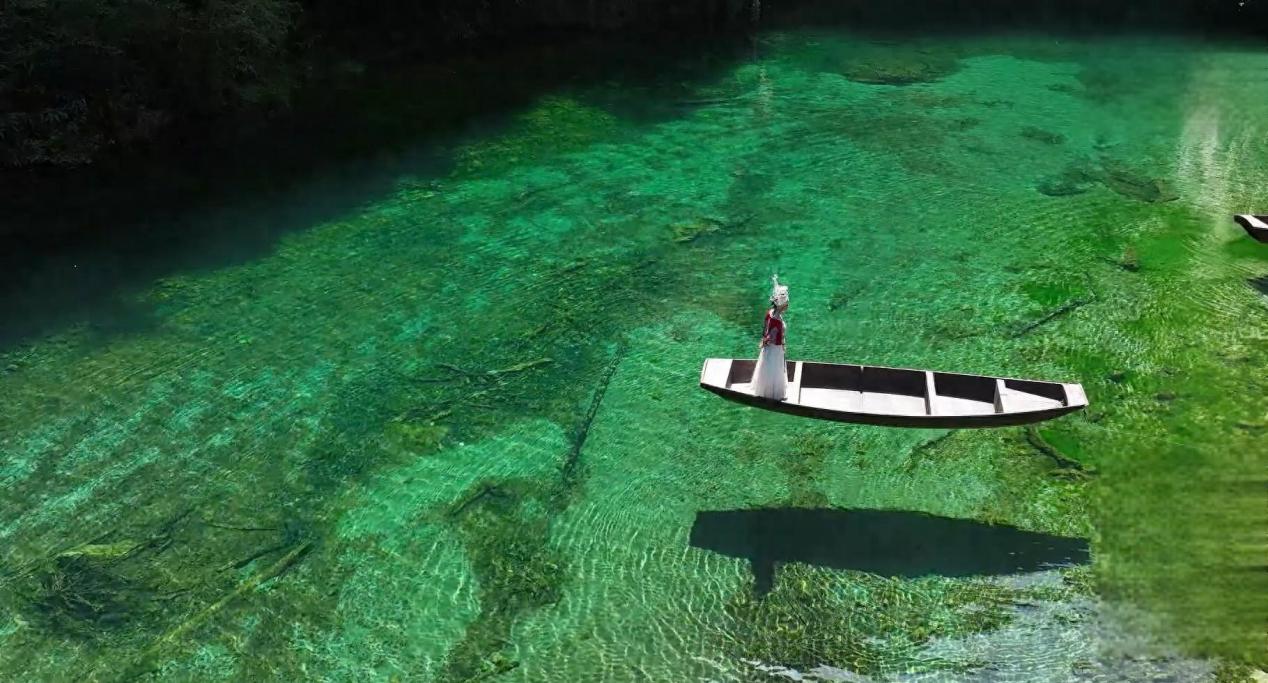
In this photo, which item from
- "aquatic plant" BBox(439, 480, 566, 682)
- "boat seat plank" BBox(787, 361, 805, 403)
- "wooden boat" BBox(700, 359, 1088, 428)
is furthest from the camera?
"boat seat plank" BBox(787, 361, 805, 403)

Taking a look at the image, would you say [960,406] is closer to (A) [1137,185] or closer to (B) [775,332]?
(B) [775,332]

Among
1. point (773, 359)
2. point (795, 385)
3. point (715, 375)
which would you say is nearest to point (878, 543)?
point (795, 385)

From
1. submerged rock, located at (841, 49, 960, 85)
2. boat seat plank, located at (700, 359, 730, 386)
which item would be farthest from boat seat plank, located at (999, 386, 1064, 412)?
submerged rock, located at (841, 49, 960, 85)

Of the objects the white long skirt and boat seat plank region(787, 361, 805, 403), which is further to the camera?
boat seat plank region(787, 361, 805, 403)

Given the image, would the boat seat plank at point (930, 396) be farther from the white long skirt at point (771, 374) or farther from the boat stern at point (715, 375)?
the boat stern at point (715, 375)

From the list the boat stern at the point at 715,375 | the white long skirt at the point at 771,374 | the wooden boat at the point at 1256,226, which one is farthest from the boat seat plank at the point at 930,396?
the wooden boat at the point at 1256,226

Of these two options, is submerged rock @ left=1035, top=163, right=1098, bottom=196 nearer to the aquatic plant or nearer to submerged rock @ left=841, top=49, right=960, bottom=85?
submerged rock @ left=841, top=49, right=960, bottom=85

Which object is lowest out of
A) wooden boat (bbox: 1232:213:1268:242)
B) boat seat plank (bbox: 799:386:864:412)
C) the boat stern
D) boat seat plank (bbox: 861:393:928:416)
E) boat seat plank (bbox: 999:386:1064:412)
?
boat seat plank (bbox: 861:393:928:416)
